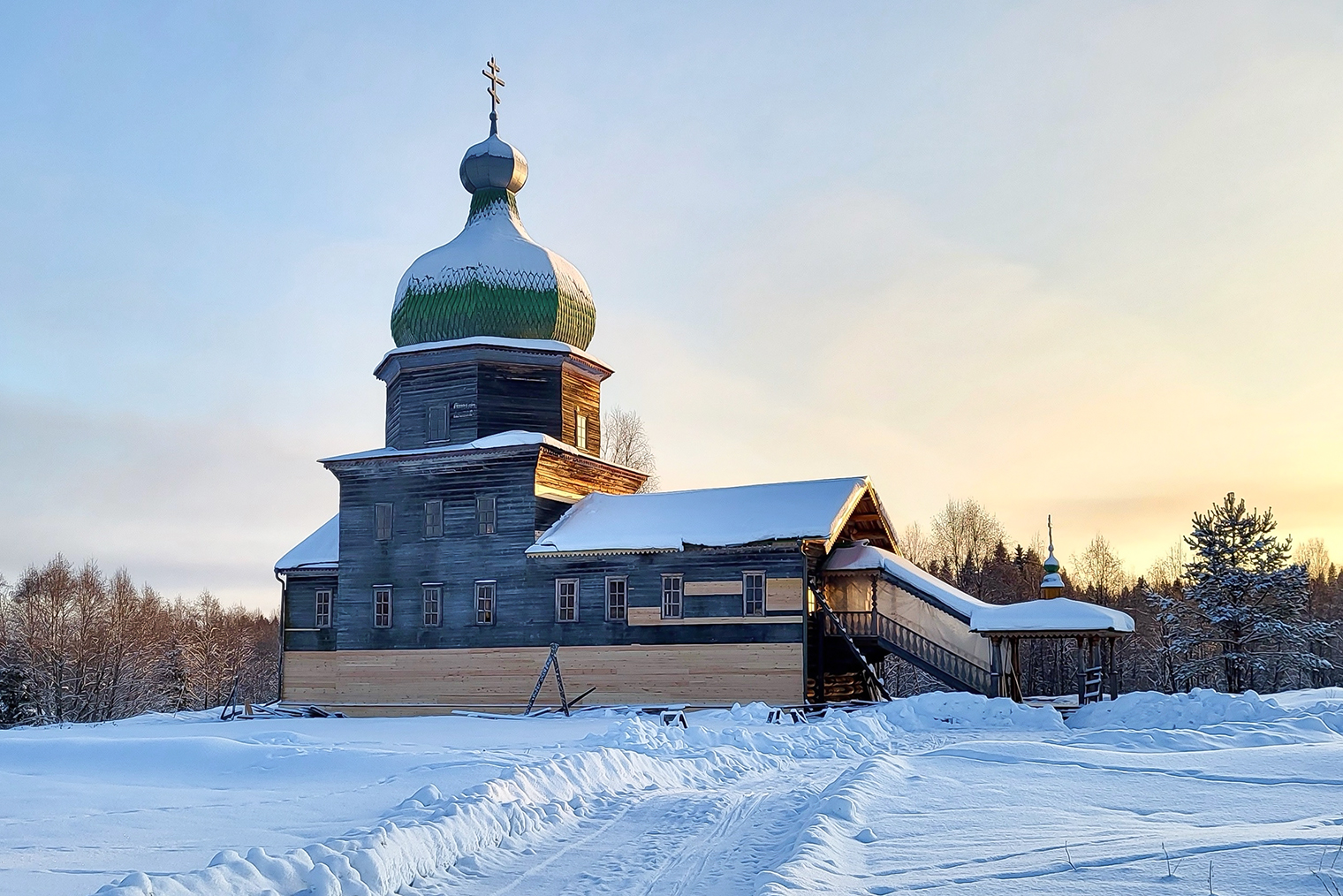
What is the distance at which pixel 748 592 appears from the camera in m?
26.2

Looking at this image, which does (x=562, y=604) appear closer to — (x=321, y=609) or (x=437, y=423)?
(x=437, y=423)

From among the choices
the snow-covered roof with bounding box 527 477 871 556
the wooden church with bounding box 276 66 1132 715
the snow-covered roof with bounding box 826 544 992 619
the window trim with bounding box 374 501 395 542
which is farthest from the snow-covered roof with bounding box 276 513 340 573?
the snow-covered roof with bounding box 826 544 992 619

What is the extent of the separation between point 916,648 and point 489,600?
10589mm

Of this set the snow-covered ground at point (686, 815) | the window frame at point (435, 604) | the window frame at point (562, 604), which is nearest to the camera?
the snow-covered ground at point (686, 815)

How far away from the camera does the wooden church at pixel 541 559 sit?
2608cm

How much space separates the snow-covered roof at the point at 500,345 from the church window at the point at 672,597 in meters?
7.35

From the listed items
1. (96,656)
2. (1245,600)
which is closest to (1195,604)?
(1245,600)

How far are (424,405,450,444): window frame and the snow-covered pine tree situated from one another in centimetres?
2752

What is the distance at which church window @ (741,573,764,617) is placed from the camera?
2603cm

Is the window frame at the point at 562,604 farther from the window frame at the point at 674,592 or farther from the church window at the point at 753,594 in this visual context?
the church window at the point at 753,594

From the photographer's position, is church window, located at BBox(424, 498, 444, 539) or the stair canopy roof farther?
church window, located at BBox(424, 498, 444, 539)

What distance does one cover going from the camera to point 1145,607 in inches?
2472

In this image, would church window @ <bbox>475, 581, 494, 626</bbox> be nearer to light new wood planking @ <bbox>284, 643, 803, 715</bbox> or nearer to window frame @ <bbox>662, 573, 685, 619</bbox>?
light new wood planking @ <bbox>284, 643, 803, 715</bbox>

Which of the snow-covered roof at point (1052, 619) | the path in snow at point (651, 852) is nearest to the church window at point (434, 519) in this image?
the snow-covered roof at point (1052, 619)
